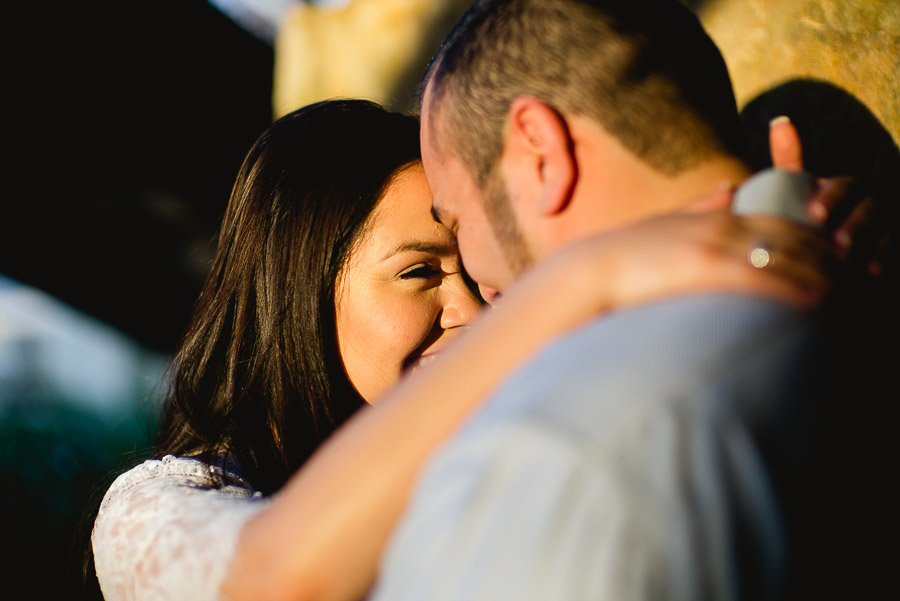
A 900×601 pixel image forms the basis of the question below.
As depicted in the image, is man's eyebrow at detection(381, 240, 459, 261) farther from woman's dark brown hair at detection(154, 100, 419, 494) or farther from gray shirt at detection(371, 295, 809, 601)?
gray shirt at detection(371, 295, 809, 601)

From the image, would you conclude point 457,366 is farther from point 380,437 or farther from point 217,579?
point 217,579

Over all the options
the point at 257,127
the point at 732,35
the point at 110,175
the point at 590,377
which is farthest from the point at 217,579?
the point at 257,127

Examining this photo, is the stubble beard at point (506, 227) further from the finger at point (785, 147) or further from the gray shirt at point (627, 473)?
the gray shirt at point (627, 473)

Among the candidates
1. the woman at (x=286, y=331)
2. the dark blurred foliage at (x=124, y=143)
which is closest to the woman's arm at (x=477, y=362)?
the woman at (x=286, y=331)

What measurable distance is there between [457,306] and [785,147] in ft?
3.95

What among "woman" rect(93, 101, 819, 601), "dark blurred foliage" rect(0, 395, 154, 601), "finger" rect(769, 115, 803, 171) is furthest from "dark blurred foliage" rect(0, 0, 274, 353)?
"finger" rect(769, 115, 803, 171)

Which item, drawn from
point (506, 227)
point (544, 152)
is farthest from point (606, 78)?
point (506, 227)

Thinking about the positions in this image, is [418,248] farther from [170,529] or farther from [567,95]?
[170,529]

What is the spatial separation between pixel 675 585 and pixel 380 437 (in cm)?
38

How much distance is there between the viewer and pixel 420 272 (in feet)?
7.17

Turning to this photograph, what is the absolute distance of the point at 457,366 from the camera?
0.90 metres

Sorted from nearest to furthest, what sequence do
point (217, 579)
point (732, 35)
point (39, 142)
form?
point (217, 579), point (732, 35), point (39, 142)

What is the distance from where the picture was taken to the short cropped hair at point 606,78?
4.06 ft

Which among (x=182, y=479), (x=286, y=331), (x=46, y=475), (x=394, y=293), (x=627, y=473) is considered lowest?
(x=46, y=475)
